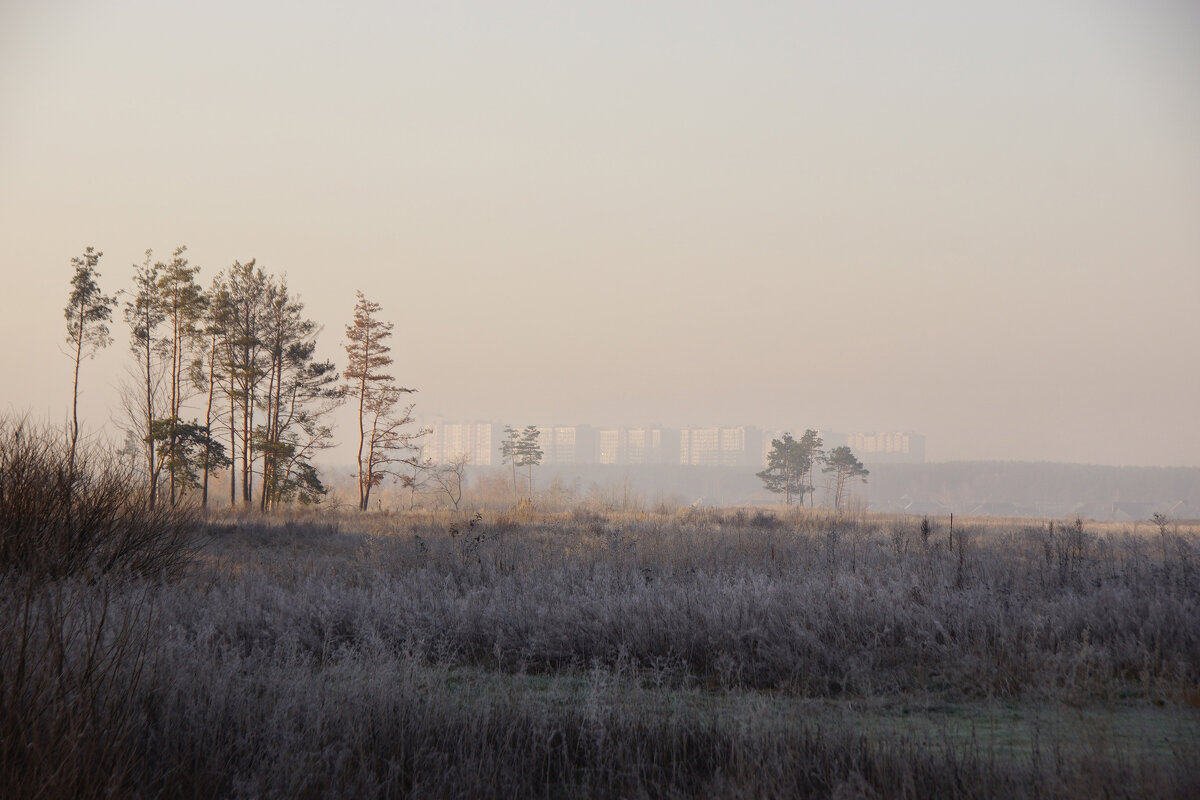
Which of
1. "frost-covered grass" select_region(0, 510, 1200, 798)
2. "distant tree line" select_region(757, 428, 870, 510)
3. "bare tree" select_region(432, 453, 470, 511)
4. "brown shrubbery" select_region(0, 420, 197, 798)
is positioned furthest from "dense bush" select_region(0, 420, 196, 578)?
"distant tree line" select_region(757, 428, 870, 510)

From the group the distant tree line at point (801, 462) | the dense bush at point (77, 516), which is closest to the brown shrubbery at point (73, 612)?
the dense bush at point (77, 516)

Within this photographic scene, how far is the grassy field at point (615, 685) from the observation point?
12.1 feet

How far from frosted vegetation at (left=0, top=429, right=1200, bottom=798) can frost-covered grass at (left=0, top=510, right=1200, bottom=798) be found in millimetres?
27

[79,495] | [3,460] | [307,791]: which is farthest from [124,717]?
[79,495]

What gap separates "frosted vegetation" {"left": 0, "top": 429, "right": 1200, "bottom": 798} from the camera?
3686 mm

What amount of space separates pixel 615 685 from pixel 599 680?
1.44ft

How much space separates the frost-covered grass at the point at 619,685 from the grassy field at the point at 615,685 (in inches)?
1.0

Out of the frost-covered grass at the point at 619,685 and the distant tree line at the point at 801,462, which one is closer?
the frost-covered grass at the point at 619,685

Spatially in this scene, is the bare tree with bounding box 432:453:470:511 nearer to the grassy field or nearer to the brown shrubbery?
the brown shrubbery

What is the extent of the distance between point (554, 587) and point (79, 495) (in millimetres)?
5816

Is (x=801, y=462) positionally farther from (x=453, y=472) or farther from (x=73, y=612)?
(x=73, y=612)

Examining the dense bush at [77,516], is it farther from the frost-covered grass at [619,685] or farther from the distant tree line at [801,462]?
the distant tree line at [801,462]

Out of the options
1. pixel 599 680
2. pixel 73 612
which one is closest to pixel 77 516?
pixel 73 612

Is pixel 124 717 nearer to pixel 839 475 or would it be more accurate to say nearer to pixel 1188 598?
pixel 1188 598
